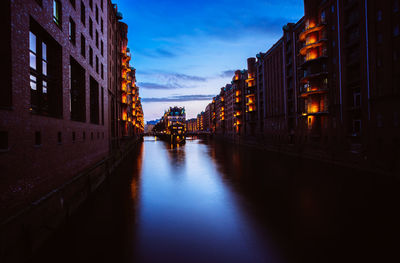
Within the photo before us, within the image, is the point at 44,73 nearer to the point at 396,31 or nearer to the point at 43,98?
the point at 43,98

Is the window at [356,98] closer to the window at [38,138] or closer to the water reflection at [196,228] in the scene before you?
the water reflection at [196,228]

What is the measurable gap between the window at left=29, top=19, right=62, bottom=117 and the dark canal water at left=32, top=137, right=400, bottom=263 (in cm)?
603

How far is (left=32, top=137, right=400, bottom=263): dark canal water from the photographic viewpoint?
7.43m

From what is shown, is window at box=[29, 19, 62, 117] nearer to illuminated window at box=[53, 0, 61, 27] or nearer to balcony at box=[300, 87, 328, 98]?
illuminated window at box=[53, 0, 61, 27]

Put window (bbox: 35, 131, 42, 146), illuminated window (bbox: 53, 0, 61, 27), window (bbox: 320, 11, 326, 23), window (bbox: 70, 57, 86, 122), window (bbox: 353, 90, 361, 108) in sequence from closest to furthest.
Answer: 1. window (bbox: 35, 131, 42, 146)
2. illuminated window (bbox: 53, 0, 61, 27)
3. window (bbox: 70, 57, 86, 122)
4. window (bbox: 353, 90, 361, 108)
5. window (bbox: 320, 11, 326, 23)

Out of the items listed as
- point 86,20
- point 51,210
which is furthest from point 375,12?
point 51,210

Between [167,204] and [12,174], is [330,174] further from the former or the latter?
[12,174]

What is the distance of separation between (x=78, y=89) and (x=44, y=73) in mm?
7150

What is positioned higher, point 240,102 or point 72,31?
point 240,102

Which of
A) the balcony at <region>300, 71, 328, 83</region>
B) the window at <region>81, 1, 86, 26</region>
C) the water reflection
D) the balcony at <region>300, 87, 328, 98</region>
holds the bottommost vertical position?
the water reflection

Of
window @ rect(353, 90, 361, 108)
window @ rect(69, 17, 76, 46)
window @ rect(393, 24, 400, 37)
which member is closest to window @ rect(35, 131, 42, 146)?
window @ rect(69, 17, 76, 46)

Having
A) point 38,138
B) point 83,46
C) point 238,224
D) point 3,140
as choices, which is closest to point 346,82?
point 238,224

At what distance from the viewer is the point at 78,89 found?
66.1ft

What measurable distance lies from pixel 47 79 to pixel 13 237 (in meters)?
9.63
